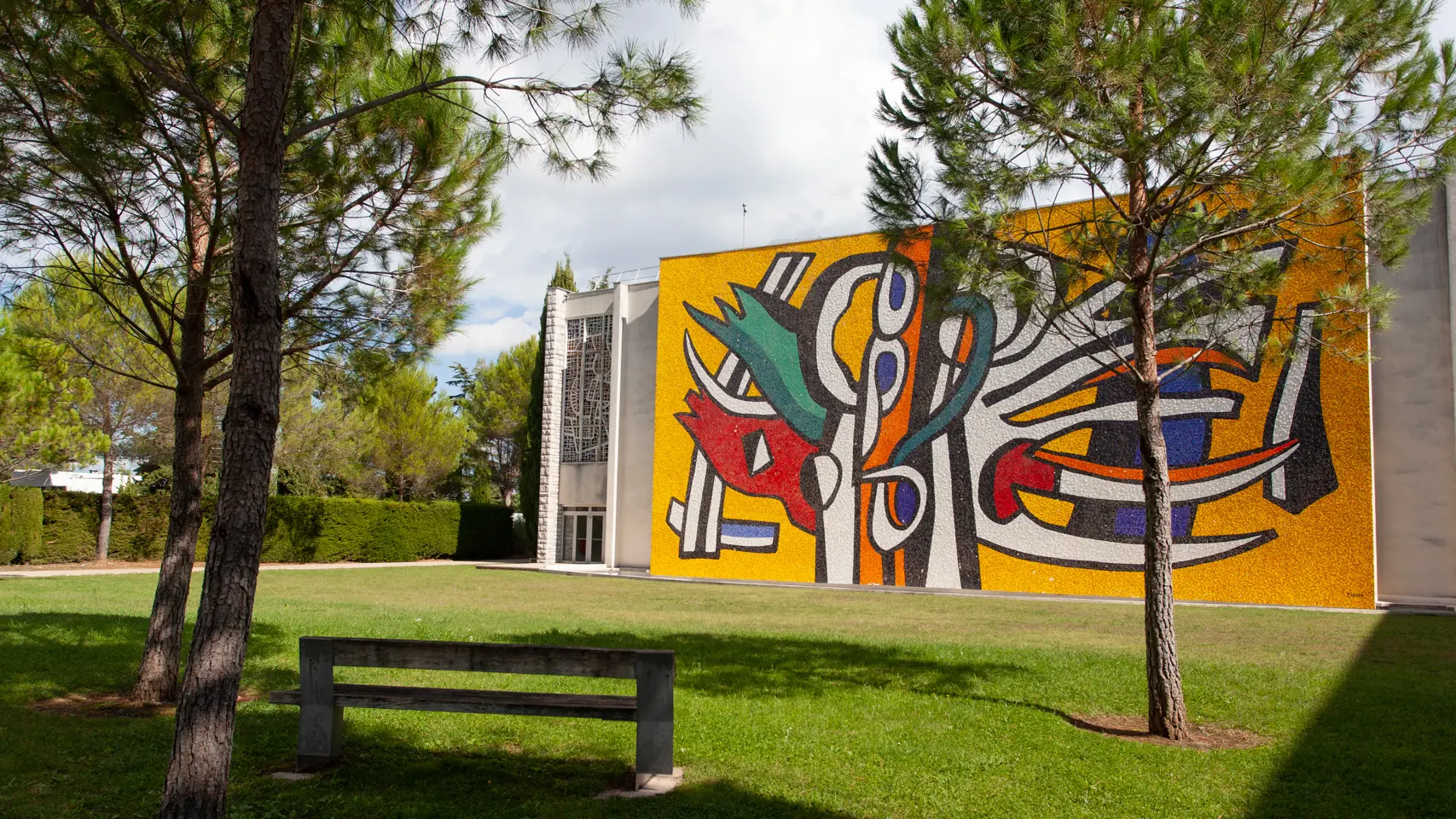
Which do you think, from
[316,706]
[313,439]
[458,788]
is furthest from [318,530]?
[458,788]

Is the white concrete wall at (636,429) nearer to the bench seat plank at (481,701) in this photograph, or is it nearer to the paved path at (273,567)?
the paved path at (273,567)

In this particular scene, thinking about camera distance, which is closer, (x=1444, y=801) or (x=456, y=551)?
(x=1444, y=801)

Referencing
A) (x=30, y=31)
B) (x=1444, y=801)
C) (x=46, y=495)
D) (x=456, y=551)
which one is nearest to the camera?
(x=1444, y=801)

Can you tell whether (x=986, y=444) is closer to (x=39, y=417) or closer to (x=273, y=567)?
(x=273, y=567)

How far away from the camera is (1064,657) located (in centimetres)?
899

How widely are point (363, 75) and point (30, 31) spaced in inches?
76.4

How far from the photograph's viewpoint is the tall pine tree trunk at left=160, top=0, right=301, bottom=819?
10.9 ft

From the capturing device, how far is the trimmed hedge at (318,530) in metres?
21.4

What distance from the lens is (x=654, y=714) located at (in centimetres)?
457

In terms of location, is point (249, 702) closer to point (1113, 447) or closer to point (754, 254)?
point (1113, 447)

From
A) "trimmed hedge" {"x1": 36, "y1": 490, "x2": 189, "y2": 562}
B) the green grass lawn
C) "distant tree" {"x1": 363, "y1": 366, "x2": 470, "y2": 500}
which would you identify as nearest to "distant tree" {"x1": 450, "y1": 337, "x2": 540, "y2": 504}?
"distant tree" {"x1": 363, "y1": 366, "x2": 470, "y2": 500}

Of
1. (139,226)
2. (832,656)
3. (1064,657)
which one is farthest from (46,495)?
(1064,657)

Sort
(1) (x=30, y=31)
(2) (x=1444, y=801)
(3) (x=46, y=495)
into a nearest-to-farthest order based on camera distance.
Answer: (2) (x=1444, y=801), (1) (x=30, y=31), (3) (x=46, y=495)

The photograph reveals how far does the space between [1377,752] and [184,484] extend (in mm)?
7687
